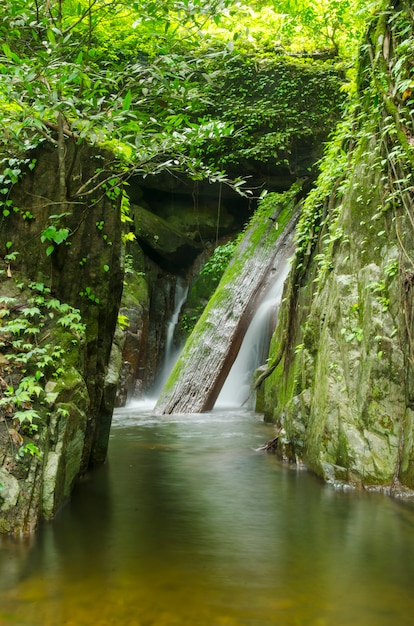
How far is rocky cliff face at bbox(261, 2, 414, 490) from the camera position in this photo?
4969 millimetres

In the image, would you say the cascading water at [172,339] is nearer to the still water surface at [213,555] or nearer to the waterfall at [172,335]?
the waterfall at [172,335]

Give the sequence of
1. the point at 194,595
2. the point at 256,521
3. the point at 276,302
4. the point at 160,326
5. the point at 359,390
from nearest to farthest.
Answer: the point at 194,595 → the point at 256,521 → the point at 359,390 → the point at 276,302 → the point at 160,326

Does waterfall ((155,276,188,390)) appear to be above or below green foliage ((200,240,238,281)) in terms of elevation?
below

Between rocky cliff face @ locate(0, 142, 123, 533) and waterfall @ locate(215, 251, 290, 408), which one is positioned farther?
waterfall @ locate(215, 251, 290, 408)

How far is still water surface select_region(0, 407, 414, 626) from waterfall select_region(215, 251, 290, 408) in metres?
5.59

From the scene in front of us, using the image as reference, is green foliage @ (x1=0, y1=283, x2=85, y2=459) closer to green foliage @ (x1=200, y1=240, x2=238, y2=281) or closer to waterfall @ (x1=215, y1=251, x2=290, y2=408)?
waterfall @ (x1=215, y1=251, x2=290, y2=408)

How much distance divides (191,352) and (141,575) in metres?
7.27

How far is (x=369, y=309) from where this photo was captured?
5.29 meters

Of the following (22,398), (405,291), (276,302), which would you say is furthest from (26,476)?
(276,302)

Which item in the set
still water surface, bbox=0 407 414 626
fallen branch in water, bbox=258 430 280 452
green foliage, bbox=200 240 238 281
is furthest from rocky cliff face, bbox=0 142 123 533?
green foliage, bbox=200 240 238 281

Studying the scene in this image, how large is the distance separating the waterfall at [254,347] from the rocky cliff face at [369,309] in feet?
15.6

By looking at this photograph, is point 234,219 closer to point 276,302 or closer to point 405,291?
point 276,302

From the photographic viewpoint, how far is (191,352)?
1058 cm

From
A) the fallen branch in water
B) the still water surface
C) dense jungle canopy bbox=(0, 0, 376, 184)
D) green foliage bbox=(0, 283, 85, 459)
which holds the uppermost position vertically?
dense jungle canopy bbox=(0, 0, 376, 184)
